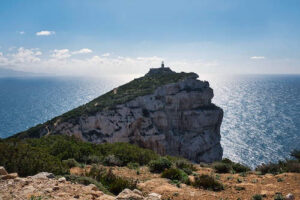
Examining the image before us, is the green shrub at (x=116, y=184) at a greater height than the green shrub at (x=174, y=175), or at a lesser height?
greater

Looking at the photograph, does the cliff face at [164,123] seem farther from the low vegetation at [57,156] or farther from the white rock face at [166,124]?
the low vegetation at [57,156]

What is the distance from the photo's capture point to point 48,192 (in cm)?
559

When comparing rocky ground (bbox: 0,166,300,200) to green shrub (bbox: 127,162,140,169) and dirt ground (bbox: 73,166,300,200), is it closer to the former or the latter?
dirt ground (bbox: 73,166,300,200)

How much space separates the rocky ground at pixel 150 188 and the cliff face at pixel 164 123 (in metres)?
24.9

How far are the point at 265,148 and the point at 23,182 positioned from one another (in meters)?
54.0

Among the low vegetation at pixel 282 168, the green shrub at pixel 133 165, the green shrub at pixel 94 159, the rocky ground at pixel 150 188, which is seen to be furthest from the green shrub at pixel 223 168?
the green shrub at pixel 94 159

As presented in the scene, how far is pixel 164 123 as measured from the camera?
38.4 meters

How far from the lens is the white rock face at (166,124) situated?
35438 millimetres

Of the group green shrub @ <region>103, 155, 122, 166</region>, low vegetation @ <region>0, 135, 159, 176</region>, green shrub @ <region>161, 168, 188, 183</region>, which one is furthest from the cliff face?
green shrub @ <region>161, 168, 188, 183</region>

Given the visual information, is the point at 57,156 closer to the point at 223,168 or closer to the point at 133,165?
the point at 133,165

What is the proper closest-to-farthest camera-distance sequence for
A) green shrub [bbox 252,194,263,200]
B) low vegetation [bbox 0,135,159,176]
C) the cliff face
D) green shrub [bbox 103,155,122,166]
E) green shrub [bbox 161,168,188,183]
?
green shrub [bbox 252,194,263,200] → low vegetation [bbox 0,135,159,176] → green shrub [bbox 161,168,188,183] → green shrub [bbox 103,155,122,166] → the cliff face

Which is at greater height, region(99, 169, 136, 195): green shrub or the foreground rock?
the foreground rock

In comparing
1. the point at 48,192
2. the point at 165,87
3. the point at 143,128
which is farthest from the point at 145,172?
the point at 165,87

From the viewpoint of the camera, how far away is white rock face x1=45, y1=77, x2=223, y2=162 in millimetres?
35438
